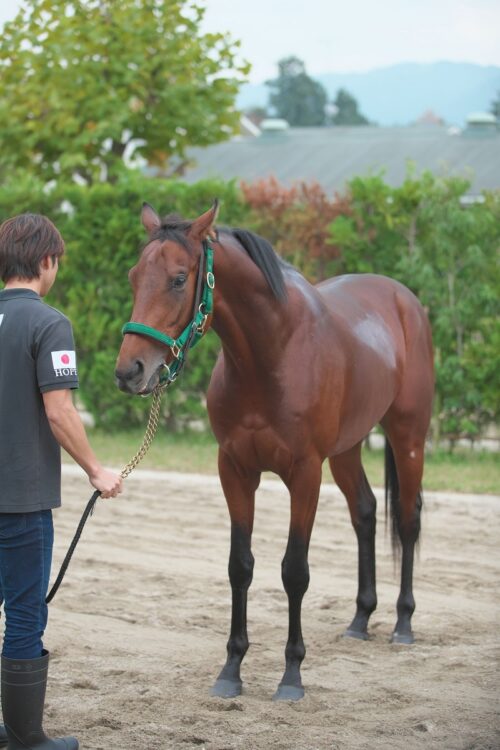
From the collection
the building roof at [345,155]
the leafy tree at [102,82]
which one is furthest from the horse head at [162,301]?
the building roof at [345,155]

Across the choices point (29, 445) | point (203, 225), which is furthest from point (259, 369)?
point (29, 445)

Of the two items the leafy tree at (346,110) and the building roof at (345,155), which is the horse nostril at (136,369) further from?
the leafy tree at (346,110)

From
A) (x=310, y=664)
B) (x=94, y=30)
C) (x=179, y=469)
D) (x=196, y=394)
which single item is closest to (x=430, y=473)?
(x=179, y=469)

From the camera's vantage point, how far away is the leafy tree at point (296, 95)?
227 feet

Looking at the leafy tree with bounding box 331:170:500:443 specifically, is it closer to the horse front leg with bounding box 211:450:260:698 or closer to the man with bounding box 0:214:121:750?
the horse front leg with bounding box 211:450:260:698

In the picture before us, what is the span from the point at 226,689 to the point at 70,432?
5.04 feet

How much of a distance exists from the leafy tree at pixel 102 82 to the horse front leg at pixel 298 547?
9678 mm

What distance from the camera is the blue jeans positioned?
11.3ft

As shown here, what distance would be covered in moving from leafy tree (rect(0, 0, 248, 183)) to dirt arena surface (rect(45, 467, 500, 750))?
7.24 m

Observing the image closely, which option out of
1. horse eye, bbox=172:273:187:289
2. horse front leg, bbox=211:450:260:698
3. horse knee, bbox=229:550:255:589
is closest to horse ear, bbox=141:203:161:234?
horse eye, bbox=172:273:187:289

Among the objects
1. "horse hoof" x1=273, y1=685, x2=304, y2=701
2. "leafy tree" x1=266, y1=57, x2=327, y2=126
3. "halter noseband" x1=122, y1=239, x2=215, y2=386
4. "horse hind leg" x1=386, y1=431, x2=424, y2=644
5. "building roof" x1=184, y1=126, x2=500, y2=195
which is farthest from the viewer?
"leafy tree" x1=266, y1=57, x2=327, y2=126

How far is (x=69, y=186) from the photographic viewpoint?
1228cm

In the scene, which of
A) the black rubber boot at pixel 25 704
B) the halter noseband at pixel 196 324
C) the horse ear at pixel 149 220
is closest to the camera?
the black rubber boot at pixel 25 704

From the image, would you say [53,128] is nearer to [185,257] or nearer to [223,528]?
[223,528]
